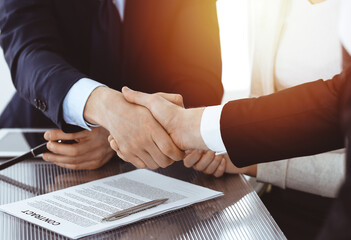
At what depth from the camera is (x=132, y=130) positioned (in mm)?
1054

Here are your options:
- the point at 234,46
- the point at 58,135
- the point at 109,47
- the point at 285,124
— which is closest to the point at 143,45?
the point at 109,47

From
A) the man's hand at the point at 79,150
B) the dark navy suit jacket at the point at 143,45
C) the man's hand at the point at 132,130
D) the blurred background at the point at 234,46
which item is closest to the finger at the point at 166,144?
the man's hand at the point at 132,130

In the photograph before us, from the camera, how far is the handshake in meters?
1.00

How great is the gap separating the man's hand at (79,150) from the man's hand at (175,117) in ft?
0.45

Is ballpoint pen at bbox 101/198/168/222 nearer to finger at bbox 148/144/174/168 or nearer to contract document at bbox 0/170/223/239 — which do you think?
contract document at bbox 0/170/223/239

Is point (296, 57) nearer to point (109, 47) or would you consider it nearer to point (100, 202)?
point (109, 47)

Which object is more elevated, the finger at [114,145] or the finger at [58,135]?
the finger at [58,135]

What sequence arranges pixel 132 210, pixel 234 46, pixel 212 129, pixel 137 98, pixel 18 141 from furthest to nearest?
pixel 234 46, pixel 18 141, pixel 137 98, pixel 212 129, pixel 132 210

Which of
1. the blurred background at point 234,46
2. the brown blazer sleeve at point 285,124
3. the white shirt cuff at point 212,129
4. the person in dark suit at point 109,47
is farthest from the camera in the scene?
the blurred background at point 234,46

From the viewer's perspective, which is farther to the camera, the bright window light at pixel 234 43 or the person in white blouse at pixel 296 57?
the bright window light at pixel 234 43

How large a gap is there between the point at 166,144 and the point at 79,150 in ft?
0.70

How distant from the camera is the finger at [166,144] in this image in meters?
1.01

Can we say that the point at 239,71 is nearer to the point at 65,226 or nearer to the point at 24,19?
the point at 24,19

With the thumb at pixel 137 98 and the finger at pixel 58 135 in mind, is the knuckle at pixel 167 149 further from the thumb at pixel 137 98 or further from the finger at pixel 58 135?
the finger at pixel 58 135
